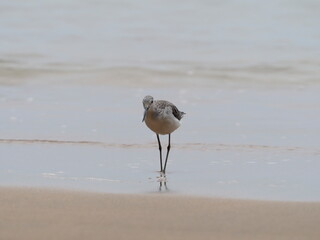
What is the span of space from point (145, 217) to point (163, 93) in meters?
7.56

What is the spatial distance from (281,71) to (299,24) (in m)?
5.14

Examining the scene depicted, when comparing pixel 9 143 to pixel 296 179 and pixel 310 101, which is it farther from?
pixel 310 101

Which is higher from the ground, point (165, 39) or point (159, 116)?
point (165, 39)

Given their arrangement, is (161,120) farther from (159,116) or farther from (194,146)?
(194,146)

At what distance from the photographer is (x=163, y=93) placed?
1336 cm

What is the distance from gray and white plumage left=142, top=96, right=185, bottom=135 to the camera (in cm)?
824

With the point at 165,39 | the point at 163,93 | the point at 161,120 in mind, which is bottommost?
the point at 161,120

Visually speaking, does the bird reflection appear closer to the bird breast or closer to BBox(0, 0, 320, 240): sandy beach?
BBox(0, 0, 320, 240): sandy beach

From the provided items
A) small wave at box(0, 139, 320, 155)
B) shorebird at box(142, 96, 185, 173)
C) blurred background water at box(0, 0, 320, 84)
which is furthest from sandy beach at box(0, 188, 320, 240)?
blurred background water at box(0, 0, 320, 84)

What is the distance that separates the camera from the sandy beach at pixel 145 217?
17.8 ft

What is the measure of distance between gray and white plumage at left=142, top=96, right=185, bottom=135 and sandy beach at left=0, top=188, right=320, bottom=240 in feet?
5.80

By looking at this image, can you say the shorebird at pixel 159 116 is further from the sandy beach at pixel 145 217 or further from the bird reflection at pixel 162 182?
the sandy beach at pixel 145 217

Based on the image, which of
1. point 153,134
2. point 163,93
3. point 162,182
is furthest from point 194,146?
point 163,93

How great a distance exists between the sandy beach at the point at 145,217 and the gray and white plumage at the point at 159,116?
1766 millimetres
